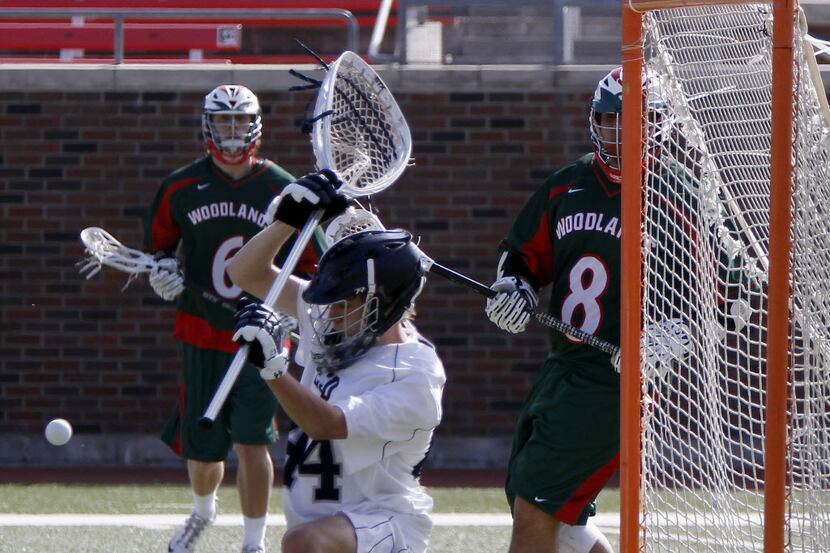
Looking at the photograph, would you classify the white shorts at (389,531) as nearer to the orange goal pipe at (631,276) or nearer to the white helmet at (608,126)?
the orange goal pipe at (631,276)

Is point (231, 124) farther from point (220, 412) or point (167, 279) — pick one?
point (220, 412)

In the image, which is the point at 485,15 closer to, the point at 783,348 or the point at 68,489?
the point at 68,489

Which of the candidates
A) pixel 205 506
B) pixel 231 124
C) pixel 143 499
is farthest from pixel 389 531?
pixel 143 499

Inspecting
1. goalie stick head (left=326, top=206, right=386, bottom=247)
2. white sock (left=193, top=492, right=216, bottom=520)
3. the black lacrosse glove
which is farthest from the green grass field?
the black lacrosse glove

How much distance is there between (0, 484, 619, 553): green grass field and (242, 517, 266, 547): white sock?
358 millimetres

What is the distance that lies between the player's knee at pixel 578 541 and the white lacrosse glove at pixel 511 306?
2.26ft

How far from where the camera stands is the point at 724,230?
4.50 m

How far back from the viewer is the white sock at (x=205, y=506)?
6.38 meters

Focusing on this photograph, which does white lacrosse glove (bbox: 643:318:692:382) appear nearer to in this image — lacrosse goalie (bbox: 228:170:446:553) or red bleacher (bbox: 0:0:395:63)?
lacrosse goalie (bbox: 228:170:446:553)

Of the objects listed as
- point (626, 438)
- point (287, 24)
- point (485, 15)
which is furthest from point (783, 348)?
point (287, 24)

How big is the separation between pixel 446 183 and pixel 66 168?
2582 mm

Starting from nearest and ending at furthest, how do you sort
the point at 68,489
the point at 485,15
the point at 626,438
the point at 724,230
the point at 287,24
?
the point at 626,438
the point at 724,230
the point at 68,489
the point at 485,15
the point at 287,24

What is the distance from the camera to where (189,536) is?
629 cm

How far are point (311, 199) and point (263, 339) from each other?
0.68 meters
